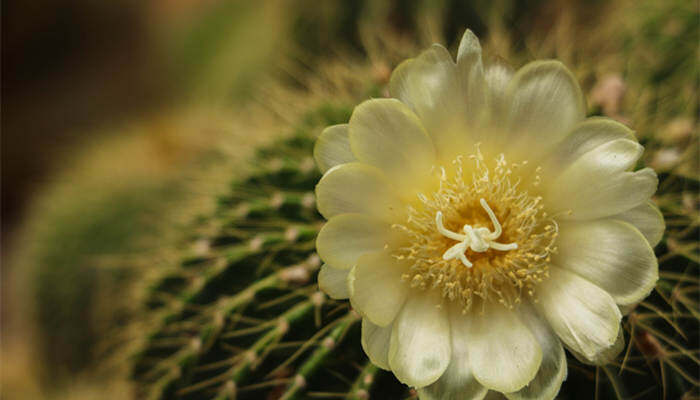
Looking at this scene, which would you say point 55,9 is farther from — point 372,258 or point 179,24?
point 372,258

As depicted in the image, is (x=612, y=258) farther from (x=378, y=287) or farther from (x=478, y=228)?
(x=378, y=287)

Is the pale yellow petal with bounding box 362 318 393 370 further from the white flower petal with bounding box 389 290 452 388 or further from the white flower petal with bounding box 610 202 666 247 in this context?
the white flower petal with bounding box 610 202 666 247

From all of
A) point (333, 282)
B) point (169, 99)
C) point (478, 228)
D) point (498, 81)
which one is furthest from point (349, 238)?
point (169, 99)

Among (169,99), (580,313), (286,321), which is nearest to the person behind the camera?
(580,313)

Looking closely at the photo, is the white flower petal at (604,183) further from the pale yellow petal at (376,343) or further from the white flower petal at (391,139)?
the pale yellow petal at (376,343)

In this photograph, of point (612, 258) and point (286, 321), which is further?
point (286, 321)

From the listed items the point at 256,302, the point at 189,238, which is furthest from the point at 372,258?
the point at 189,238
